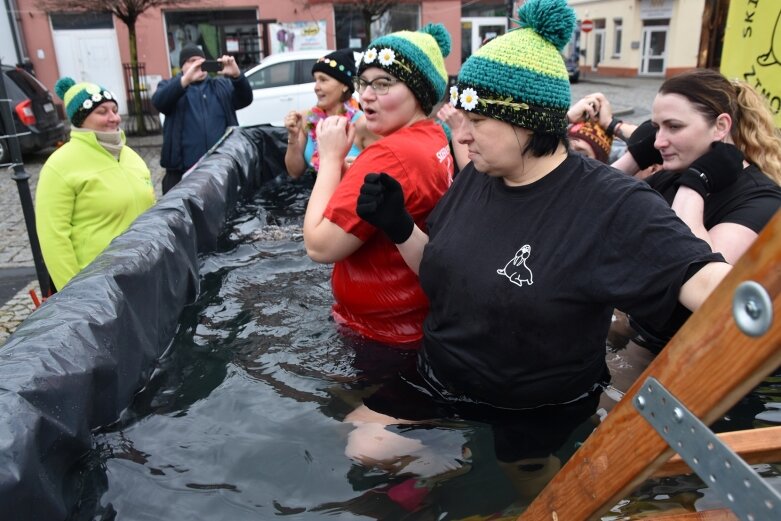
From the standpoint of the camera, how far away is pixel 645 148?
121 inches

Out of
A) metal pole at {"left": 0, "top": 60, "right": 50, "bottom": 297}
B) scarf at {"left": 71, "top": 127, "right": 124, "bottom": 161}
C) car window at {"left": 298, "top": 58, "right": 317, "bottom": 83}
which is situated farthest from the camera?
car window at {"left": 298, "top": 58, "right": 317, "bottom": 83}

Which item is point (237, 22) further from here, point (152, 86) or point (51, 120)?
point (51, 120)

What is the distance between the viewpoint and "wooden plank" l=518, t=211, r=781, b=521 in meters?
0.81

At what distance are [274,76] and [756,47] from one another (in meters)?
9.82

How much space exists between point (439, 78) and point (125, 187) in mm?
2312

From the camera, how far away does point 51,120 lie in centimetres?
1165

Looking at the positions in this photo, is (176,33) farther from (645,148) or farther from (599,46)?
(599,46)

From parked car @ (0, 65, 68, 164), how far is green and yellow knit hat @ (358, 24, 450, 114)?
405 inches

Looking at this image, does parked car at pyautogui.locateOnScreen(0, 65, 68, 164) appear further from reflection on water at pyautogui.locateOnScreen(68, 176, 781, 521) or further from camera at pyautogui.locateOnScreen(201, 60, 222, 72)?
reflection on water at pyautogui.locateOnScreen(68, 176, 781, 521)

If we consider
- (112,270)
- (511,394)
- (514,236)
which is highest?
(514,236)

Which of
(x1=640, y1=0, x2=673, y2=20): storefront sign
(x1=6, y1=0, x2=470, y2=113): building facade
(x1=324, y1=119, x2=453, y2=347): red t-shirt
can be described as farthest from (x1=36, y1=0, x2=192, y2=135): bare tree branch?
(x1=640, y1=0, x2=673, y2=20): storefront sign

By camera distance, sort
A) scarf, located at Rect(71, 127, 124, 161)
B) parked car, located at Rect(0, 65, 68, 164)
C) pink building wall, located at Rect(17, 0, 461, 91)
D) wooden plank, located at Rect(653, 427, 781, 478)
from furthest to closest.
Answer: pink building wall, located at Rect(17, 0, 461, 91) < parked car, located at Rect(0, 65, 68, 164) < scarf, located at Rect(71, 127, 124, 161) < wooden plank, located at Rect(653, 427, 781, 478)

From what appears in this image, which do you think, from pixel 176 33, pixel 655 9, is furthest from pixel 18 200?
pixel 655 9

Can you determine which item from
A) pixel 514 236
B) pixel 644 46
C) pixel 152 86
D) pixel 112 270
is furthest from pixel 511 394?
pixel 644 46
